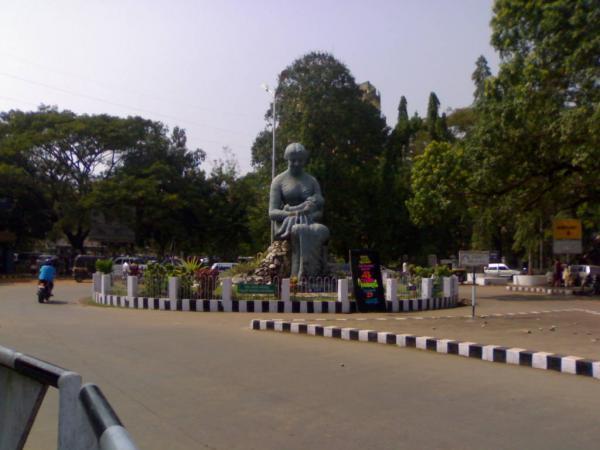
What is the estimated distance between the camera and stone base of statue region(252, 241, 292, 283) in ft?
77.3

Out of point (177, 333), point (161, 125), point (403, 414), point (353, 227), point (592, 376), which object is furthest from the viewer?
point (161, 125)

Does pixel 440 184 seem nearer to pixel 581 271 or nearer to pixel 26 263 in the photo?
pixel 581 271

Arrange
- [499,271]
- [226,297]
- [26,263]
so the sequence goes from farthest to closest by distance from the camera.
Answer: [26,263]
[499,271]
[226,297]

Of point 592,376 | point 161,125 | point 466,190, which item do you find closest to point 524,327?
point 592,376

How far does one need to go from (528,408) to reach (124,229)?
41303 mm

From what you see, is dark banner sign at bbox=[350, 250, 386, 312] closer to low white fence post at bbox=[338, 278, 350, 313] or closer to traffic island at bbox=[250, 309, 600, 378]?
low white fence post at bbox=[338, 278, 350, 313]

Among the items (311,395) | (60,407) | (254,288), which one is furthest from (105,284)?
(60,407)

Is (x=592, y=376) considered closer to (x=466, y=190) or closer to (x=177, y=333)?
(x=177, y=333)

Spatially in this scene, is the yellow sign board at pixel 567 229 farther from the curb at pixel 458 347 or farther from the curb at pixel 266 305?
the curb at pixel 458 347

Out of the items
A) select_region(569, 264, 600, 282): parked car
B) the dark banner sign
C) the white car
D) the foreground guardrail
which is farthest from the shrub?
the white car

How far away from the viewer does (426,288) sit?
21.0m

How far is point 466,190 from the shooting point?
88.3 feet

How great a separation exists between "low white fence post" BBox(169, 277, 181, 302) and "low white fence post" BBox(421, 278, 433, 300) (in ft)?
23.9

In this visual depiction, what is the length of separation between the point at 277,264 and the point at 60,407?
1984 cm
